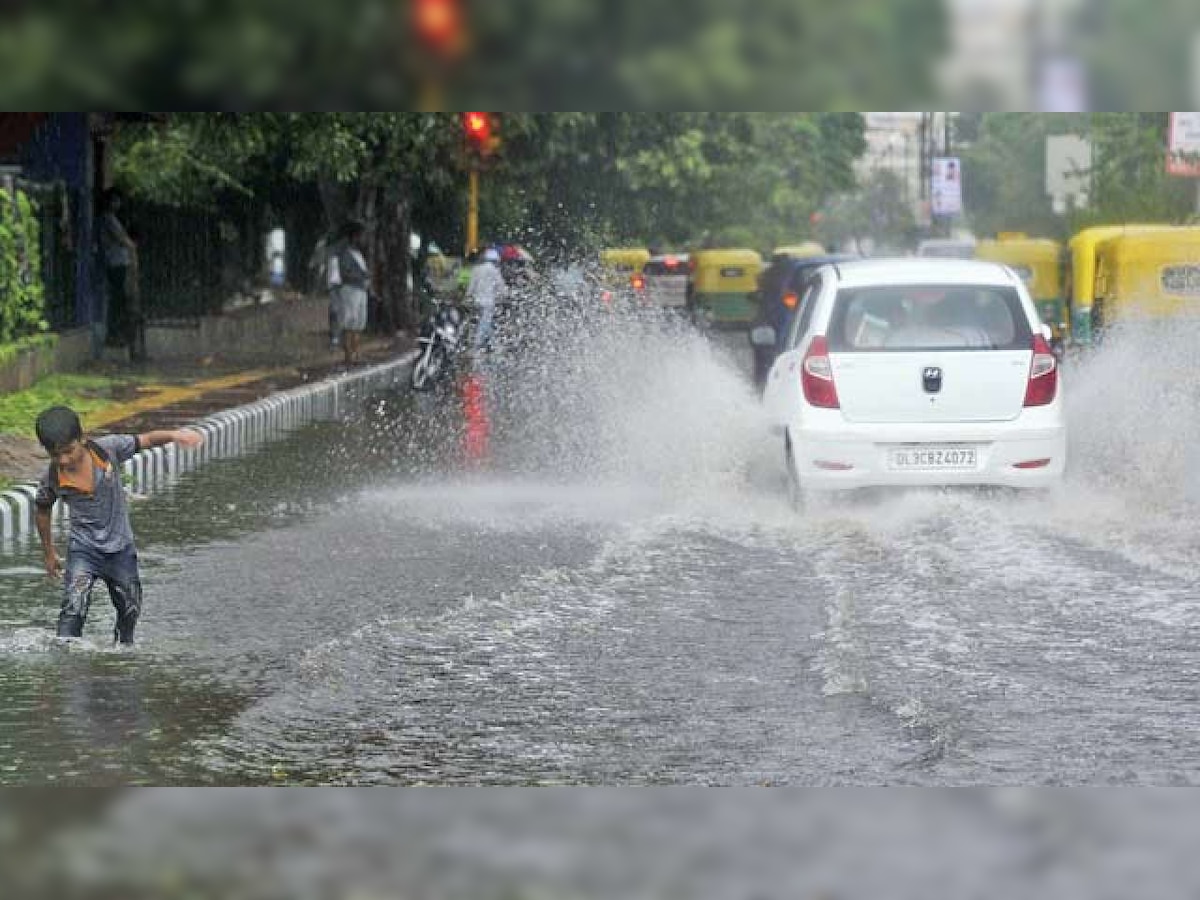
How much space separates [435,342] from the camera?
76.9 ft

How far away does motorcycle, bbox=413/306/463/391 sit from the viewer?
23391 mm

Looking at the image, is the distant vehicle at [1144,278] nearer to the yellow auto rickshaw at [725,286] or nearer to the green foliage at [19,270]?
the green foliage at [19,270]

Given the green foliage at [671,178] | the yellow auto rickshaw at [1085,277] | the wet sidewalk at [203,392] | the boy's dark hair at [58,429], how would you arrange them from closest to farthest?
the boy's dark hair at [58,429], the wet sidewalk at [203,392], the yellow auto rickshaw at [1085,277], the green foliage at [671,178]

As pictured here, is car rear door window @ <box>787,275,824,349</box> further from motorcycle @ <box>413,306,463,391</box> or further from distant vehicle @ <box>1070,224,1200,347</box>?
motorcycle @ <box>413,306,463,391</box>

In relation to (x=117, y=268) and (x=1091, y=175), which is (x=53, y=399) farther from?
(x=1091, y=175)

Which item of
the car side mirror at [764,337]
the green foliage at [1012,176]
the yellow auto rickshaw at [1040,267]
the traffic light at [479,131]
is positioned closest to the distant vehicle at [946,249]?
the green foliage at [1012,176]

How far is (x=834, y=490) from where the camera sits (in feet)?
42.4

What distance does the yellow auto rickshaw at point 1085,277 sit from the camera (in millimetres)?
23625

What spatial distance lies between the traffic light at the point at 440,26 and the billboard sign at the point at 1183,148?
31162 mm

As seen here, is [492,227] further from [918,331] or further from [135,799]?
[135,799]

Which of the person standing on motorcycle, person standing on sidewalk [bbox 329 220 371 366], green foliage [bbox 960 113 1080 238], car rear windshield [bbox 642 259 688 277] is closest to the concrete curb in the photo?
person standing on sidewalk [bbox 329 220 371 366]

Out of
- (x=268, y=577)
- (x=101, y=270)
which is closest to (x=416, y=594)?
(x=268, y=577)

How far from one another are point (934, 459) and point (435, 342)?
1143 centimetres

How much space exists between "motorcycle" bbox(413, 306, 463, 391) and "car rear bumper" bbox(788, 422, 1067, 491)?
11.1 meters
